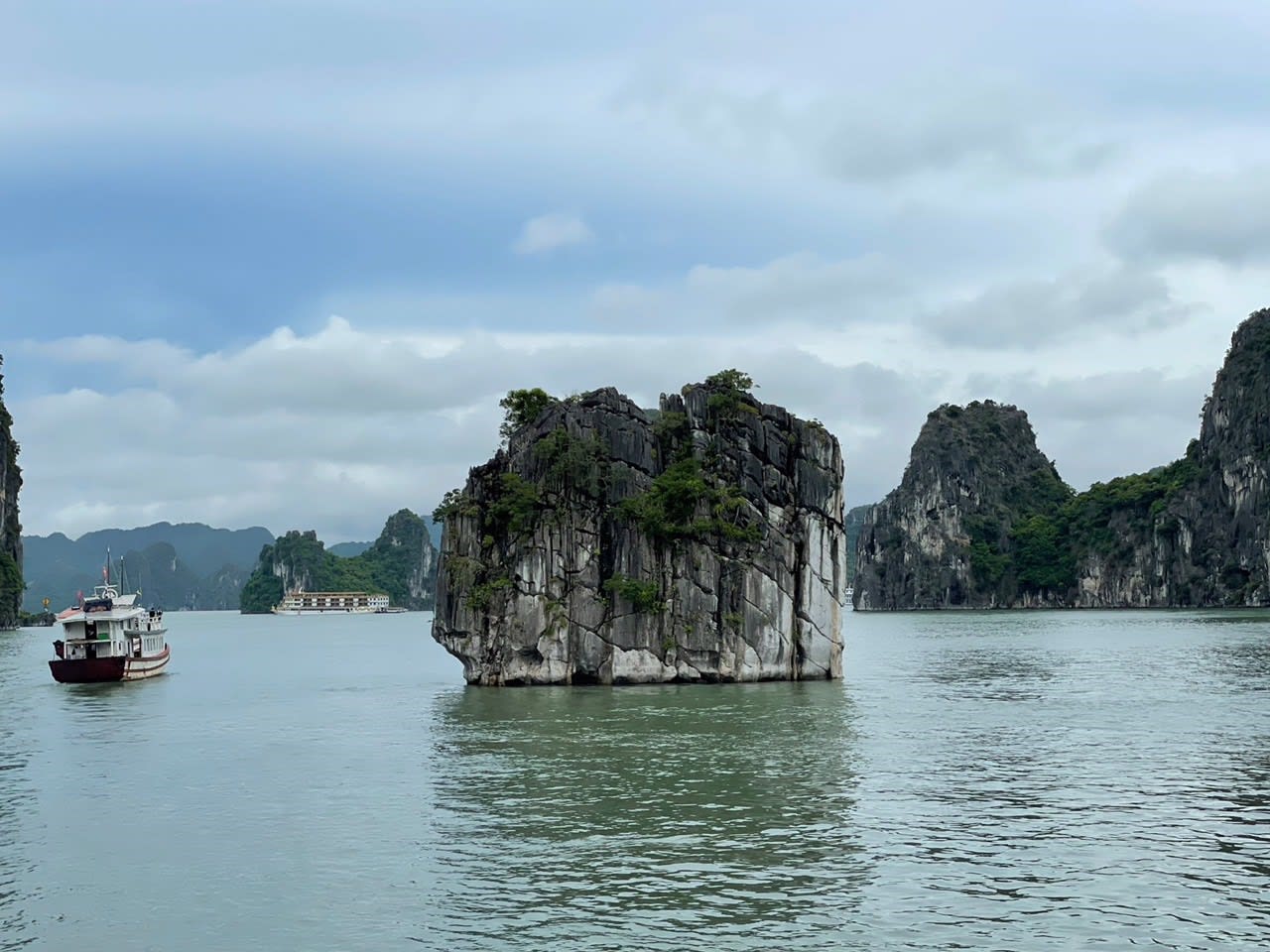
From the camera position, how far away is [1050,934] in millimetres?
19344

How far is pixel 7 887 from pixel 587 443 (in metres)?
38.6

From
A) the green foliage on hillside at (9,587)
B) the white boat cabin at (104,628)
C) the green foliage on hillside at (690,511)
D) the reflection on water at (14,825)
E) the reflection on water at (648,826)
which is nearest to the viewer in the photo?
the reflection on water at (648,826)

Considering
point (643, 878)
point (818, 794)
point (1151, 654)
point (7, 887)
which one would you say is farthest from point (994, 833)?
point (1151, 654)

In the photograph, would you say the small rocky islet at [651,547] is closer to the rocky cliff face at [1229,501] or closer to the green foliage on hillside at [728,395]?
the green foliage on hillside at [728,395]

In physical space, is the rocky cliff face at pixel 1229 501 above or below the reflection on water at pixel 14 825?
above

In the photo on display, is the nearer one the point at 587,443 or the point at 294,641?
the point at 587,443

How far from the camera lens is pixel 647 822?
27.5 metres

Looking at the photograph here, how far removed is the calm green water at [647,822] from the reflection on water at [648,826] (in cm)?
10

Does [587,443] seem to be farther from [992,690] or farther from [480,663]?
[992,690]

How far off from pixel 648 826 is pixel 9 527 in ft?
547

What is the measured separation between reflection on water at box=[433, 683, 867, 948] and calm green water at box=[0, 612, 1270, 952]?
10cm

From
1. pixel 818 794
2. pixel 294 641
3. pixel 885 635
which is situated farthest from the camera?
pixel 294 641

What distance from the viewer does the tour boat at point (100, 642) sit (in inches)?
2689

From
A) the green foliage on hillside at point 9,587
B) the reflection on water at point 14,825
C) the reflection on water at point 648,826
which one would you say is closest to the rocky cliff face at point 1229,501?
the reflection on water at point 648,826
